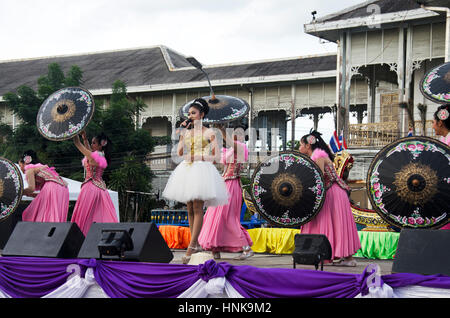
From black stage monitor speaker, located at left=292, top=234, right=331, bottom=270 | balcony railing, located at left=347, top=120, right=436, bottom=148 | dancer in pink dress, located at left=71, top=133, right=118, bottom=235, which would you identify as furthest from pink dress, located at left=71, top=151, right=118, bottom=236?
balcony railing, located at left=347, top=120, right=436, bottom=148

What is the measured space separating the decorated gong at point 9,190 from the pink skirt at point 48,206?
0.94 ft

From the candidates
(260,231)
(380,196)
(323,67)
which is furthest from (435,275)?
(323,67)

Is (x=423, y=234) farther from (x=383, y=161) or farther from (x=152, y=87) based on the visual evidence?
(x=152, y=87)

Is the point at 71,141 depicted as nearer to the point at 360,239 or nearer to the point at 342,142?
the point at 342,142

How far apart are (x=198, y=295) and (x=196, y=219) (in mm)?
1632

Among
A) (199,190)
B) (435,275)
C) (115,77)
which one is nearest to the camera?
(435,275)

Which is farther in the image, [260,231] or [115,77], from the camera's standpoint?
[115,77]

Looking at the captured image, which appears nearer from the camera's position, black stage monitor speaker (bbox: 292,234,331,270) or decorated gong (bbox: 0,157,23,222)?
black stage monitor speaker (bbox: 292,234,331,270)

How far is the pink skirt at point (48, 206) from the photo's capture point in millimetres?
8156

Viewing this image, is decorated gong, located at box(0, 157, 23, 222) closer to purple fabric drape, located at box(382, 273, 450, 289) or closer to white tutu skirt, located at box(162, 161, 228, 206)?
white tutu skirt, located at box(162, 161, 228, 206)

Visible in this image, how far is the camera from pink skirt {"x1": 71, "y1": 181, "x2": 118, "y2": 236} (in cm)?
755

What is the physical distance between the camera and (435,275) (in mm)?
3986

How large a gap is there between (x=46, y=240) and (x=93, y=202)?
197cm

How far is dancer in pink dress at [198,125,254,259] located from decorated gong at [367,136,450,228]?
2.18m
